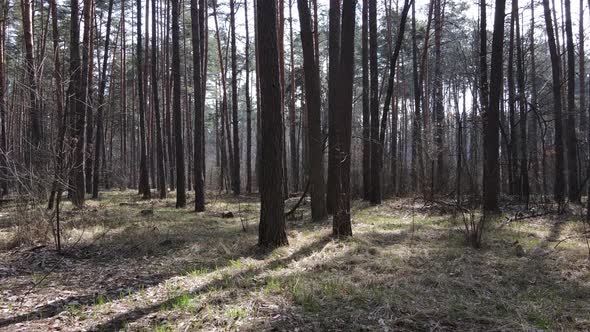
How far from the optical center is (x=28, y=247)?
6.88 metres

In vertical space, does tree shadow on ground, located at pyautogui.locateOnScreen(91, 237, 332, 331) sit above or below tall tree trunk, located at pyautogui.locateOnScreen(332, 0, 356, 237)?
below

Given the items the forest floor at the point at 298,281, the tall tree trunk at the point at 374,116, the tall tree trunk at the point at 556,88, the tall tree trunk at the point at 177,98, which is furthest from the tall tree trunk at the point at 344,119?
the tall tree trunk at the point at 556,88

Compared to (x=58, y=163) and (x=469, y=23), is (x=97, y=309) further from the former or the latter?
(x=469, y=23)

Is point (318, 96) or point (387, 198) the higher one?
point (318, 96)

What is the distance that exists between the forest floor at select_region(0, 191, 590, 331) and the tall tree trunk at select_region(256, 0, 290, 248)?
56cm

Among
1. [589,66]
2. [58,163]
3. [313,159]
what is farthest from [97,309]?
[589,66]

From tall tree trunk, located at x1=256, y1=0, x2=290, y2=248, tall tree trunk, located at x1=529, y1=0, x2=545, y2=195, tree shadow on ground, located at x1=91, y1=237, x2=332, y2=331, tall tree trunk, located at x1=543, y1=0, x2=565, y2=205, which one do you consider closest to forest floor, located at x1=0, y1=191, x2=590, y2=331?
tree shadow on ground, located at x1=91, y1=237, x2=332, y2=331

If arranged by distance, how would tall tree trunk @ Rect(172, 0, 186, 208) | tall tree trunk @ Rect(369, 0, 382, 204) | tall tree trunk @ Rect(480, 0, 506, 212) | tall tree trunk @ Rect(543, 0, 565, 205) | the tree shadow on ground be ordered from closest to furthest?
the tree shadow on ground, tall tree trunk @ Rect(480, 0, 506, 212), tall tree trunk @ Rect(172, 0, 186, 208), tall tree trunk @ Rect(543, 0, 565, 205), tall tree trunk @ Rect(369, 0, 382, 204)

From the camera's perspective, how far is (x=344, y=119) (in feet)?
24.5

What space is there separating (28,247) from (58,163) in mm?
1520

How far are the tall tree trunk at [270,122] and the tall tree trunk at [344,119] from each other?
4.05ft

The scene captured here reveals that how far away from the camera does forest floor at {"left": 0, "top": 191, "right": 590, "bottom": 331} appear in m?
3.90

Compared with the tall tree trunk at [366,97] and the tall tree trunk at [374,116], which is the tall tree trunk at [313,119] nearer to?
the tall tree trunk at [374,116]

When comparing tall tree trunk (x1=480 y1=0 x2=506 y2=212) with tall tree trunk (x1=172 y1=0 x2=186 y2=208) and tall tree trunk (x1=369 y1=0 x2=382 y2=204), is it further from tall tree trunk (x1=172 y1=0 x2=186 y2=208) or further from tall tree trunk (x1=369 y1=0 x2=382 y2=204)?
tall tree trunk (x1=172 y1=0 x2=186 y2=208)
